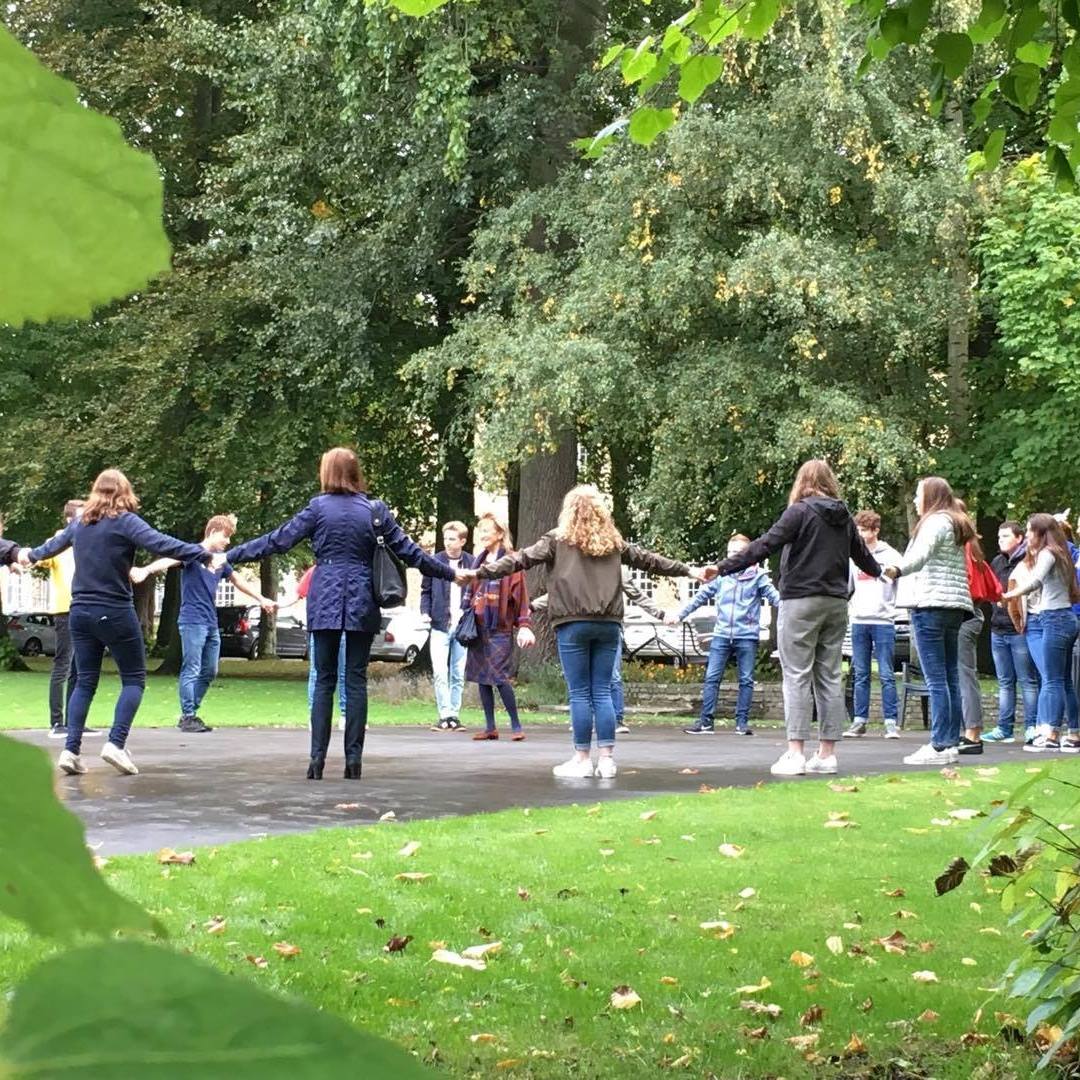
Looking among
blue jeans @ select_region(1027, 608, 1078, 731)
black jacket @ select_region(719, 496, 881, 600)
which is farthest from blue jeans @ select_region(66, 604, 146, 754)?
blue jeans @ select_region(1027, 608, 1078, 731)

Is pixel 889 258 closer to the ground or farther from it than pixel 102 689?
farther from it

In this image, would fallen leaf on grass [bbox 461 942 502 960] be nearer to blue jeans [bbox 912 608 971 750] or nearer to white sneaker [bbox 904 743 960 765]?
blue jeans [bbox 912 608 971 750]

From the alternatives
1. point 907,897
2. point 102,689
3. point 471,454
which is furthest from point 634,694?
point 907,897

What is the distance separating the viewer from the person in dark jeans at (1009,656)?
12078 mm

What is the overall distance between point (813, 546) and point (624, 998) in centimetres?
461

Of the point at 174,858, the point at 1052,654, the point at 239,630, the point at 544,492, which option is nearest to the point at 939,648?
the point at 1052,654

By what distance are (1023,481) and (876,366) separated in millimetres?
2918

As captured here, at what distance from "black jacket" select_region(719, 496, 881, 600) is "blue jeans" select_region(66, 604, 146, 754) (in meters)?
3.50

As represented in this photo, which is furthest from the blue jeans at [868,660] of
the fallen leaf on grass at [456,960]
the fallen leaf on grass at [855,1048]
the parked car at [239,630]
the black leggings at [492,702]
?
the parked car at [239,630]

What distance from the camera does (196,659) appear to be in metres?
12.0

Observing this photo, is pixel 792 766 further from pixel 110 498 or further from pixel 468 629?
pixel 110 498

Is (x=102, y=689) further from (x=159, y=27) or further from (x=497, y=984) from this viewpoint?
(x=497, y=984)

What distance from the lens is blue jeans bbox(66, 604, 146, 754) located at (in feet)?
26.3

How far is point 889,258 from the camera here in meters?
16.8
